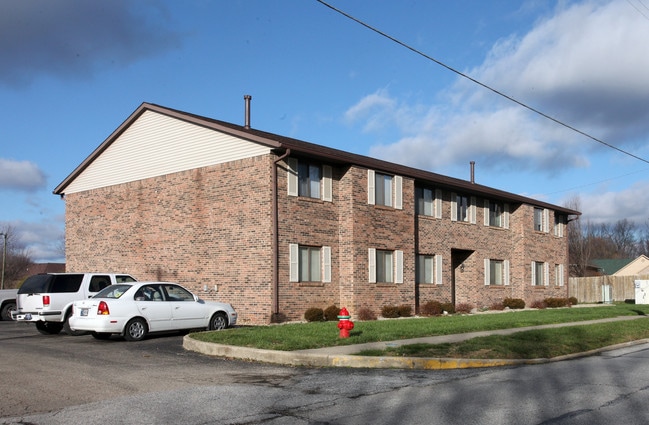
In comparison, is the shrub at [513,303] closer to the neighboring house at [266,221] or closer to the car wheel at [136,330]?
the neighboring house at [266,221]

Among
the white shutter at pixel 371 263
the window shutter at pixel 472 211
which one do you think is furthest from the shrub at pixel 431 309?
the window shutter at pixel 472 211

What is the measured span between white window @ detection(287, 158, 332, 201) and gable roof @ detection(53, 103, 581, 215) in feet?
1.44

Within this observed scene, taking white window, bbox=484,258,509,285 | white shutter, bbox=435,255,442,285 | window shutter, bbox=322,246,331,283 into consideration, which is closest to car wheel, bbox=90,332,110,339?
window shutter, bbox=322,246,331,283

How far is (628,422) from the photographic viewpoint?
7.47m

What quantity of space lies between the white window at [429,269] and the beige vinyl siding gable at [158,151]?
10113mm

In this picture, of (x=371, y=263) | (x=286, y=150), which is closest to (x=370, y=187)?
(x=371, y=263)

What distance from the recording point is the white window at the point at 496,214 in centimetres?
3477

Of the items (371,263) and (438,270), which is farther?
(438,270)

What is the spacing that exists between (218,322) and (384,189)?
410 inches

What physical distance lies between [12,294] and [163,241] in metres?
6.27

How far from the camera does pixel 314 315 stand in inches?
895

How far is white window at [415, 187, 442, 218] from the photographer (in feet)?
98.2

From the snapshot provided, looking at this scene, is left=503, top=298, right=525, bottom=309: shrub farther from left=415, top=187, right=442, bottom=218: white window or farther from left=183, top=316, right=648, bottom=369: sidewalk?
left=183, top=316, right=648, bottom=369: sidewalk

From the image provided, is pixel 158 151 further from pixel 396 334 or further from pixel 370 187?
pixel 396 334
